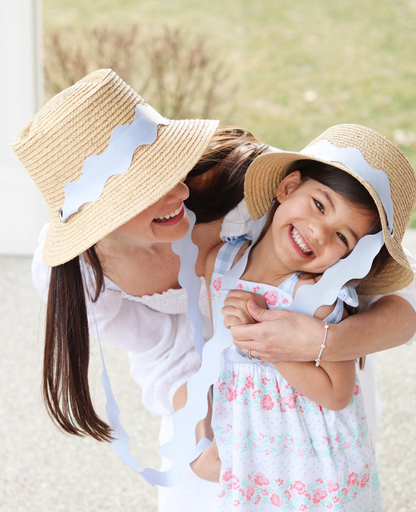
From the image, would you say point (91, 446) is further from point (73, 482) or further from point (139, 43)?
point (139, 43)

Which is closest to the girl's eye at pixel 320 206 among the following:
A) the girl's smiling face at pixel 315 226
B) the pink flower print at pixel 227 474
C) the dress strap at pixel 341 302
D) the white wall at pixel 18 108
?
the girl's smiling face at pixel 315 226

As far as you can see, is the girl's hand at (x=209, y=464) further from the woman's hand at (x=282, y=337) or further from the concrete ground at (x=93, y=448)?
the concrete ground at (x=93, y=448)

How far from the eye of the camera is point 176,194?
4.26ft

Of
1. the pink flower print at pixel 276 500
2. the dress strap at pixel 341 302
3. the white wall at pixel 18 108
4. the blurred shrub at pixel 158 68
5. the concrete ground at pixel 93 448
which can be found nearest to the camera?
the dress strap at pixel 341 302

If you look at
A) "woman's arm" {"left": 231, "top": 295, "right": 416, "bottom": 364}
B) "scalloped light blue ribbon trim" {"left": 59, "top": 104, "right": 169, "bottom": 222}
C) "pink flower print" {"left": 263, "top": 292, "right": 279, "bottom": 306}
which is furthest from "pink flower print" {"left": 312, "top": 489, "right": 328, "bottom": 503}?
"scalloped light blue ribbon trim" {"left": 59, "top": 104, "right": 169, "bottom": 222}

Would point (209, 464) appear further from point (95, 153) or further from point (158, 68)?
point (158, 68)

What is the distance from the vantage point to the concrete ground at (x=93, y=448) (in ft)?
6.93

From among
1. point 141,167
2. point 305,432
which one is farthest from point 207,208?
point 305,432

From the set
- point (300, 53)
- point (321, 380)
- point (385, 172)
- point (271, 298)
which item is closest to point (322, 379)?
point (321, 380)

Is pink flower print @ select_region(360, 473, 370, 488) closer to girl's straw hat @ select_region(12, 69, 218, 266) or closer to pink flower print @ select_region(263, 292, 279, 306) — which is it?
pink flower print @ select_region(263, 292, 279, 306)

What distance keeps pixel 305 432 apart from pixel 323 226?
46 centimetres

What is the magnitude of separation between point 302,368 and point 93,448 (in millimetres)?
1287

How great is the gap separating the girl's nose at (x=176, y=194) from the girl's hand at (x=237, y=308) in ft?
0.80

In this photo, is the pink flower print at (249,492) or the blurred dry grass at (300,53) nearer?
the pink flower print at (249,492)
